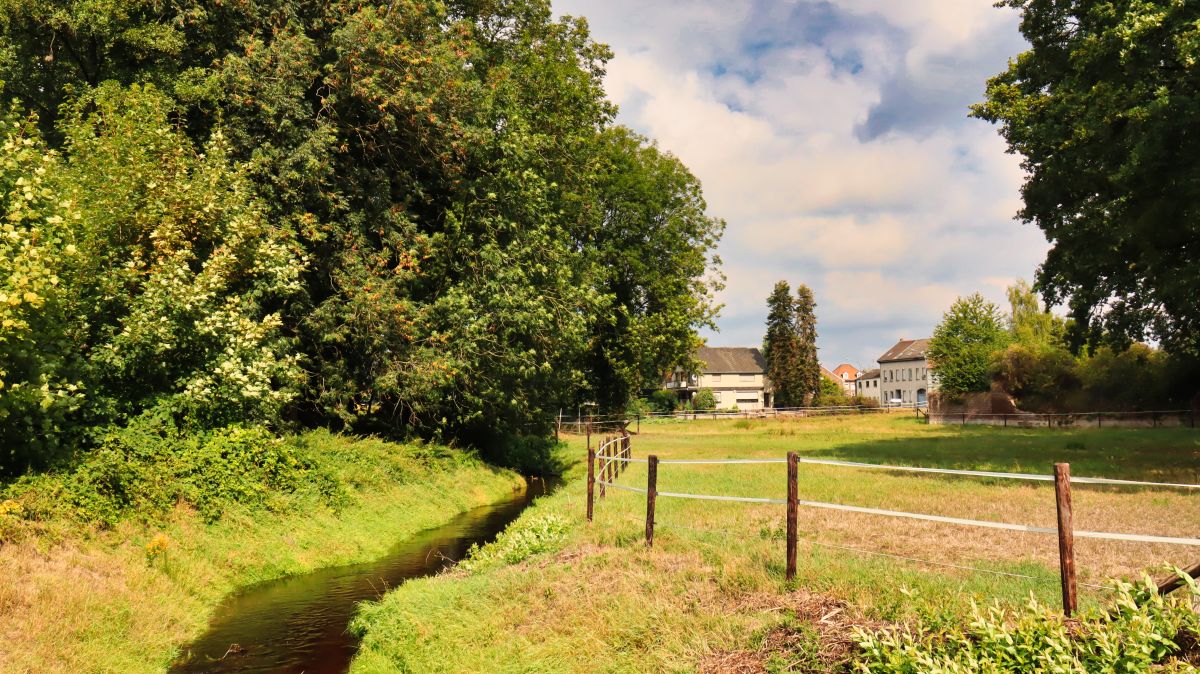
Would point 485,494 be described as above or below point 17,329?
below

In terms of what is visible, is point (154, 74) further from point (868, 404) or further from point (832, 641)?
point (868, 404)

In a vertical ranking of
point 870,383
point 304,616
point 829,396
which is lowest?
point 304,616

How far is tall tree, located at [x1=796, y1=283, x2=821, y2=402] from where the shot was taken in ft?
285

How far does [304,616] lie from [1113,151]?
73.0 feet

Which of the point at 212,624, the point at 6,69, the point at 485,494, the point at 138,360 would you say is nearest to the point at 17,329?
the point at 138,360

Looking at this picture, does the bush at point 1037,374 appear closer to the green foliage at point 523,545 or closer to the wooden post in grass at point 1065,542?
the green foliage at point 523,545

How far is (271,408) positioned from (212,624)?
6593 mm

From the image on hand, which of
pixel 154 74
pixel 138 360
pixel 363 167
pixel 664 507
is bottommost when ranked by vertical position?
pixel 664 507

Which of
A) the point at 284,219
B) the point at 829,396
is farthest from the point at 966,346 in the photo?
the point at 284,219

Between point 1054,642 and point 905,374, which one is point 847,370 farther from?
point 1054,642

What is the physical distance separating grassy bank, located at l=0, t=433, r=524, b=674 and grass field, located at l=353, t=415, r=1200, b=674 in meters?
3.48

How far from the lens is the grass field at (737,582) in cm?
696

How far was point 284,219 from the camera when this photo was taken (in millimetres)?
19312

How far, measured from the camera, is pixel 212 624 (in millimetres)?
11820
